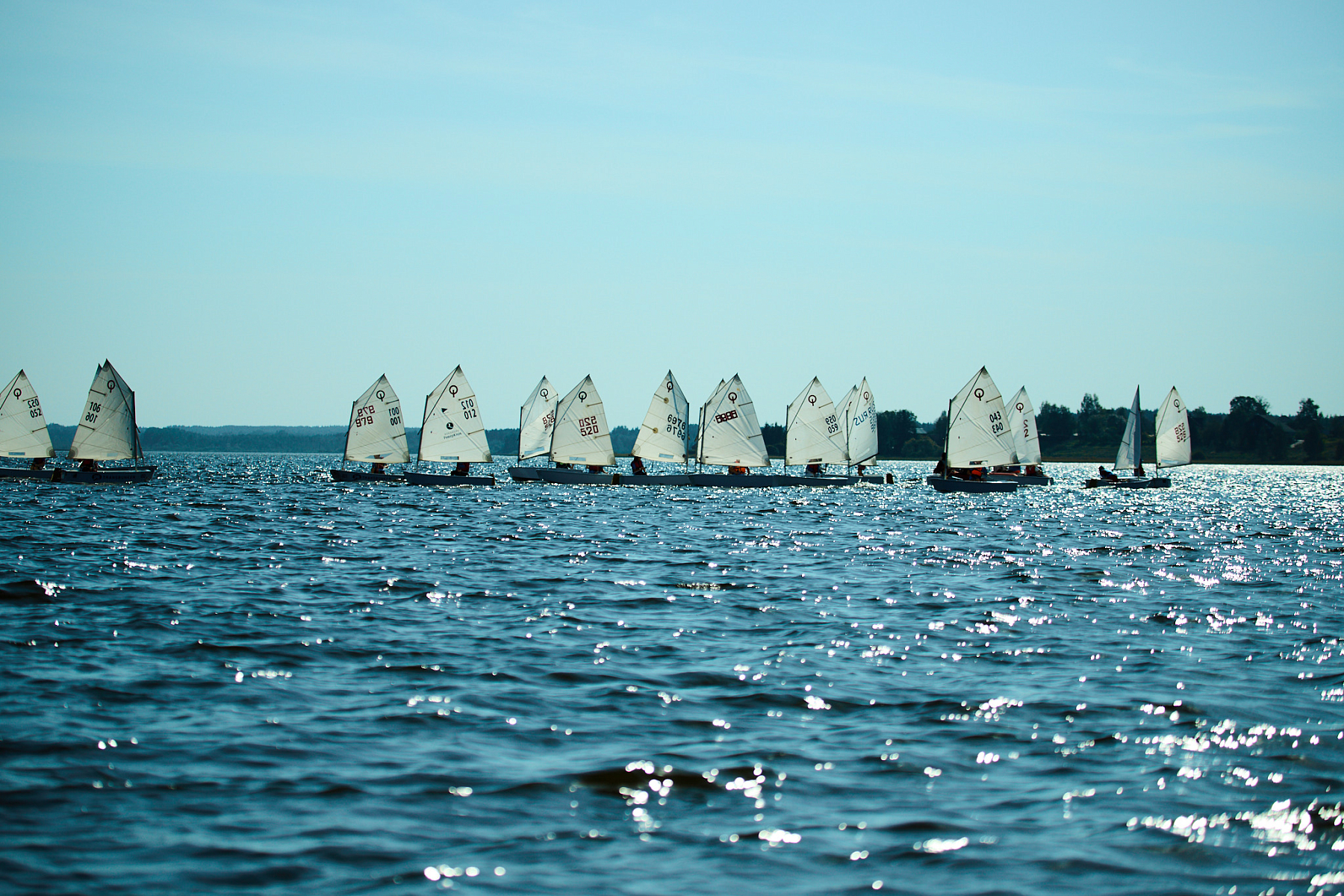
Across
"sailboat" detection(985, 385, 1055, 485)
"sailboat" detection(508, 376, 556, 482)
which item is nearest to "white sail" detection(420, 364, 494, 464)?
"sailboat" detection(508, 376, 556, 482)

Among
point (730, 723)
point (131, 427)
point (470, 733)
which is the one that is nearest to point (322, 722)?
point (470, 733)

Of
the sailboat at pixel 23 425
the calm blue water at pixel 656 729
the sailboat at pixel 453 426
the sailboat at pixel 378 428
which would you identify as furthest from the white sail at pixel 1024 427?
the sailboat at pixel 23 425

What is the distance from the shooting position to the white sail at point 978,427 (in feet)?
239

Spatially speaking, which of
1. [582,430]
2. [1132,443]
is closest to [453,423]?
[582,430]

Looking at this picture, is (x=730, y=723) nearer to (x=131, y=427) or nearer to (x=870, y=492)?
(x=131, y=427)

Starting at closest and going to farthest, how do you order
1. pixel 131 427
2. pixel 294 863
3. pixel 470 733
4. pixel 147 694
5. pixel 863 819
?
pixel 294 863, pixel 863 819, pixel 470 733, pixel 147 694, pixel 131 427

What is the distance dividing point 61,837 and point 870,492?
71896 millimetres

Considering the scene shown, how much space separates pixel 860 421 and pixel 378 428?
3790 centimetres

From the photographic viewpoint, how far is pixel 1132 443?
296ft

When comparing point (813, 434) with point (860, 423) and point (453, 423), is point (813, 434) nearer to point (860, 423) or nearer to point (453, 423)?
point (860, 423)

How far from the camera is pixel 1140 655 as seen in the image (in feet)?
49.3

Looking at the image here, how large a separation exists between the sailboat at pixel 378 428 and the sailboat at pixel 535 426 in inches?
353

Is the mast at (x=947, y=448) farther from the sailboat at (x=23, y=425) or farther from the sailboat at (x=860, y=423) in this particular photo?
the sailboat at (x=23, y=425)

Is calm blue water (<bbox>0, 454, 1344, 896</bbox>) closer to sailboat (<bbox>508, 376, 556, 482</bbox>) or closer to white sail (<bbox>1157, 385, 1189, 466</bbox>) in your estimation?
sailboat (<bbox>508, 376, 556, 482</bbox>)
